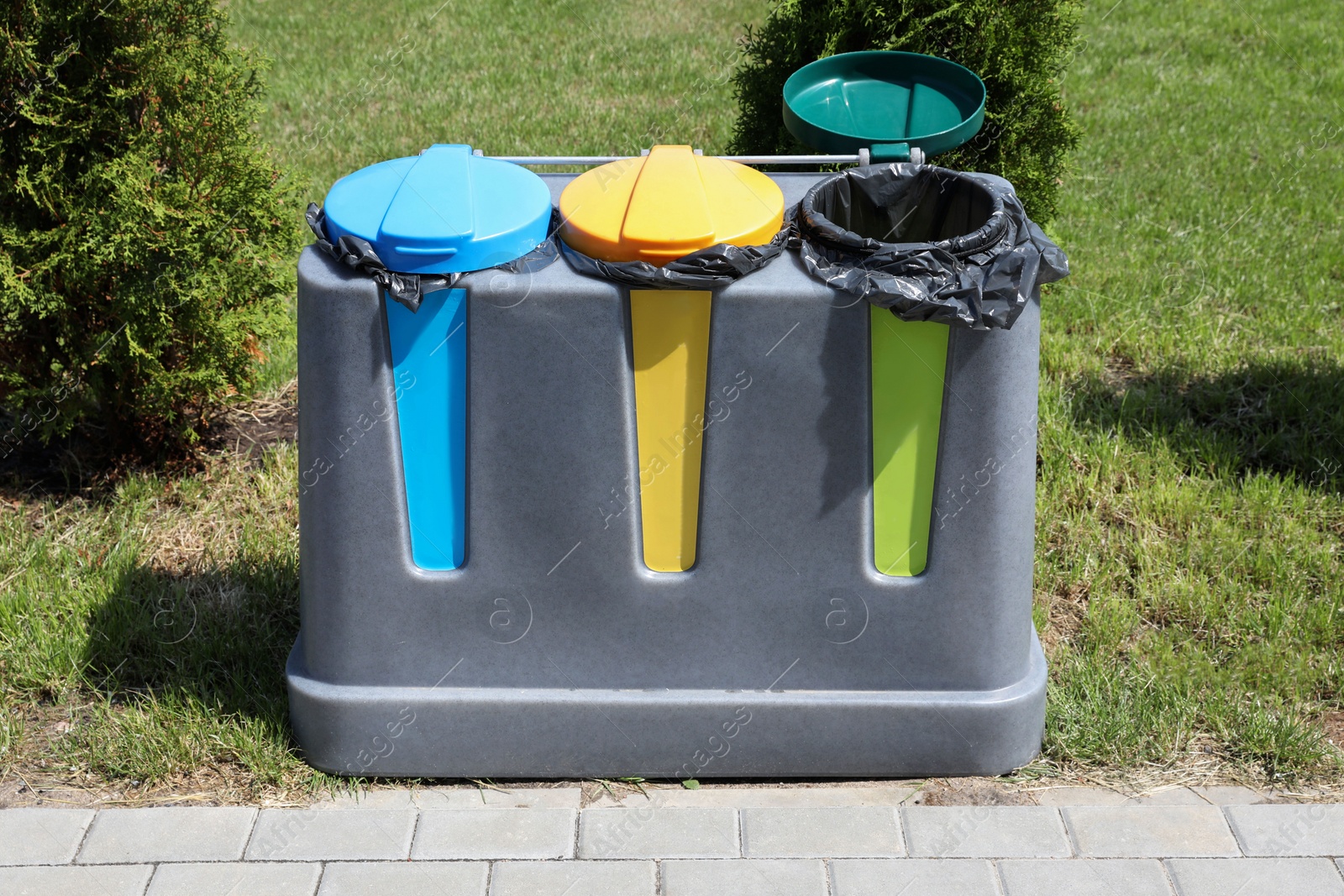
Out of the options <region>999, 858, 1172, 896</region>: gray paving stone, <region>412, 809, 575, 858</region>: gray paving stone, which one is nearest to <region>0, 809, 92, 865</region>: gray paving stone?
<region>412, 809, 575, 858</region>: gray paving stone

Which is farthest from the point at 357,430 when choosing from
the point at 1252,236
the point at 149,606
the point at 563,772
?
the point at 1252,236

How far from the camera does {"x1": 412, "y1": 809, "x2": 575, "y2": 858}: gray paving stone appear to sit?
2.93 m

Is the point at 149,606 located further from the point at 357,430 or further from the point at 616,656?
the point at 616,656

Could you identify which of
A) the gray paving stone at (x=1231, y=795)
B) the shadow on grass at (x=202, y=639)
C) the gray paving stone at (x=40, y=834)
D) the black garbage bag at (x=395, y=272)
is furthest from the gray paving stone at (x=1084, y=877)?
the gray paving stone at (x=40, y=834)

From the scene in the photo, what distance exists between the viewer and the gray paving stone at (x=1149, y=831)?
2.91 metres

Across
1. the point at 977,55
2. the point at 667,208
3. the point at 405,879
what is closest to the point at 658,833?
the point at 405,879

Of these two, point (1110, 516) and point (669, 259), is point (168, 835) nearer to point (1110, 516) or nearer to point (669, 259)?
point (669, 259)

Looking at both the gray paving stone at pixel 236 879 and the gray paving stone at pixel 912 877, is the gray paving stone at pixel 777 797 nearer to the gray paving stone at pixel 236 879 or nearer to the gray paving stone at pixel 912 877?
the gray paving stone at pixel 912 877

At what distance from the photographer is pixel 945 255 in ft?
8.93

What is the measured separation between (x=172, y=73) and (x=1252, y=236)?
516 centimetres

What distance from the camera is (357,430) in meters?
2.81

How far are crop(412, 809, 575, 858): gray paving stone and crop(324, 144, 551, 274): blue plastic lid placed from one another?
143 centimetres

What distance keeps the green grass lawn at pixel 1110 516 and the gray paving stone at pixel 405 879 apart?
38 centimetres

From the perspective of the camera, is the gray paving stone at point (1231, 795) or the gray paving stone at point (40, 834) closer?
the gray paving stone at point (40, 834)
